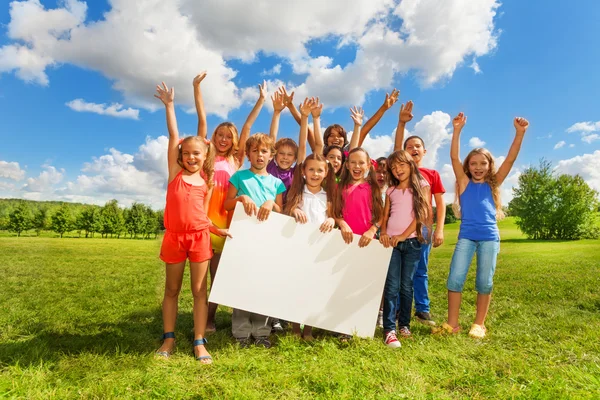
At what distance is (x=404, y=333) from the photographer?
4934 mm

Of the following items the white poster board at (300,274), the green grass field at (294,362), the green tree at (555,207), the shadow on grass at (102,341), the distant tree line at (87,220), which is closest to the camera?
the green grass field at (294,362)

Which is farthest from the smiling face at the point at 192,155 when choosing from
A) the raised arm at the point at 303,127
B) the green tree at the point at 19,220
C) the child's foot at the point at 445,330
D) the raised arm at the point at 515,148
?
the green tree at the point at 19,220

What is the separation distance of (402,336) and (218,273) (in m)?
2.50

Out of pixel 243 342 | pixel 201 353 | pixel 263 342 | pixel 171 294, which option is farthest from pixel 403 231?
pixel 171 294

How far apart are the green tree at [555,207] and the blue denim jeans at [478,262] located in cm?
5220

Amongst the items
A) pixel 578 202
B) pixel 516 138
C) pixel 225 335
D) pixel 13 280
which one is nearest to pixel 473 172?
pixel 516 138

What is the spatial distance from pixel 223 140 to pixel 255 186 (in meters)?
0.94

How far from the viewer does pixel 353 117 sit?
19.4 feet

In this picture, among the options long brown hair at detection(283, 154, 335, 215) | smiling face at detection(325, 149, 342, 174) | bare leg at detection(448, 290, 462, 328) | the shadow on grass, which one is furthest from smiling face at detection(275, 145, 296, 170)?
bare leg at detection(448, 290, 462, 328)

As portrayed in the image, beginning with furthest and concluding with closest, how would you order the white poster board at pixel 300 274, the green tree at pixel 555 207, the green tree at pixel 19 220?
the green tree at pixel 19 220
the green tree at pixel 555 207
the white poster board at pixel 300 274

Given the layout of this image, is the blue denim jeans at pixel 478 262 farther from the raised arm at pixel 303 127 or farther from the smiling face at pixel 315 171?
the raised arm at pixel 303 127

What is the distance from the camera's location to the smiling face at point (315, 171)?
4.67 m

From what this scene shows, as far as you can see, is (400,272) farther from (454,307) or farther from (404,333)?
(454,307)

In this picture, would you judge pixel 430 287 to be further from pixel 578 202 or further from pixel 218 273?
pixel 578 202
